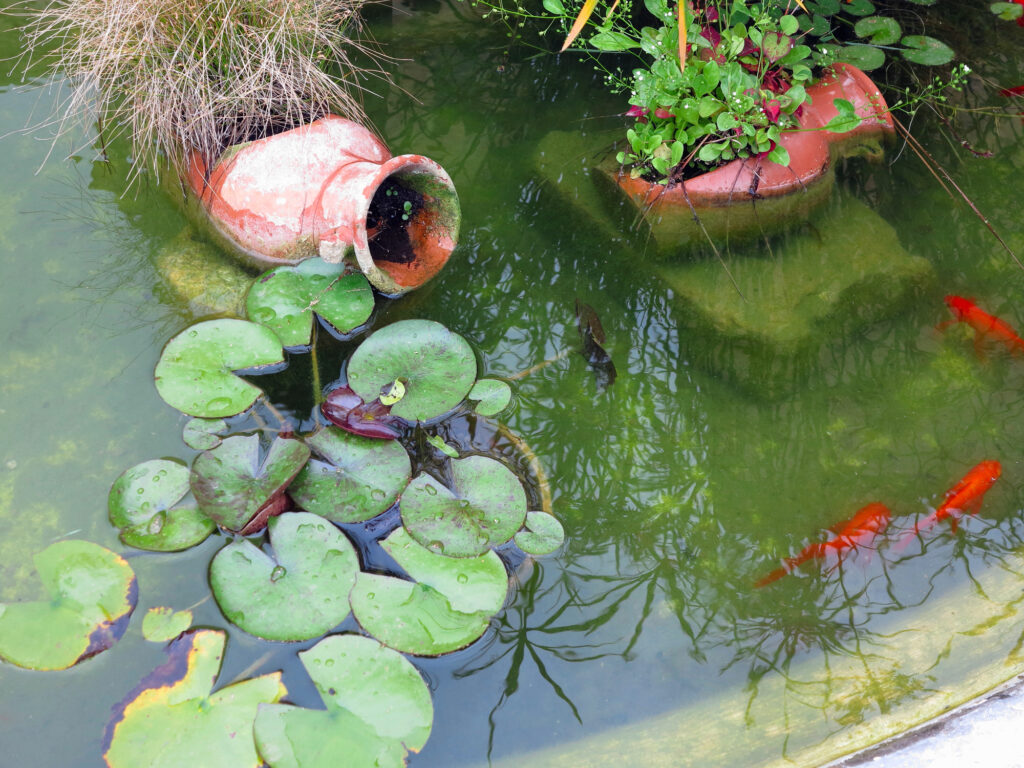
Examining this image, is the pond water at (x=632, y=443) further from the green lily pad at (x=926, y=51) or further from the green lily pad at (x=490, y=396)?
the green lily pad at (x=926, y=51)

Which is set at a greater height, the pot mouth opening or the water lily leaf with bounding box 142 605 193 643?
the pot mouth opening

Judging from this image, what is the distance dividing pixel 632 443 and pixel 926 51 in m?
1.72

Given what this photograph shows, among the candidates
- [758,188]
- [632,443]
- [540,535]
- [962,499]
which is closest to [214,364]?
[540,535]

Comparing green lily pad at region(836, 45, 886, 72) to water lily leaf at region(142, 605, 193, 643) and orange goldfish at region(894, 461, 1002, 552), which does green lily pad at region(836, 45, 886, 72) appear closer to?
orange goldfish at region(894, 461, 1002, 552)

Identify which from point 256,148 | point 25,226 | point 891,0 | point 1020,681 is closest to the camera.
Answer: point 1020,681

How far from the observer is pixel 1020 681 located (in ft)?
5.26

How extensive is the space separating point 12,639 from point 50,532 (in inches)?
10.5

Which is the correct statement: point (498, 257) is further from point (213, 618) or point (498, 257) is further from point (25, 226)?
point (25, 226)

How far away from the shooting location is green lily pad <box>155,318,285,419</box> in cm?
196

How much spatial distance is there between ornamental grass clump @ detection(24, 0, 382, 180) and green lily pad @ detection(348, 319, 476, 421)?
2.33 ft

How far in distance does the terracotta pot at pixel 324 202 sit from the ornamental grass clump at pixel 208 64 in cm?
11

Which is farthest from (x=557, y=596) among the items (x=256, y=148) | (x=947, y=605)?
(x=256, y=148)

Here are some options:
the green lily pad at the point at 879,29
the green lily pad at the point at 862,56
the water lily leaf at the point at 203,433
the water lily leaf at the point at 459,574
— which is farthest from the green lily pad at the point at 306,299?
the green lily pad at the point at 879,29

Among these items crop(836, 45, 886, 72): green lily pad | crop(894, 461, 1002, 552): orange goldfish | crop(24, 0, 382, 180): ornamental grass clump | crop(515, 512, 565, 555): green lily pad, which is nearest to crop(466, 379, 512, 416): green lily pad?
crop(515, 512, 565, 555): green lily pad
